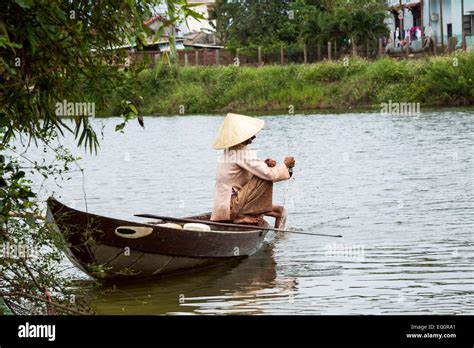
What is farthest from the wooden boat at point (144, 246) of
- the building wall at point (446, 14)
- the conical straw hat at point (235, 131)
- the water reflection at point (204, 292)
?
the building wall at point (446, 14)

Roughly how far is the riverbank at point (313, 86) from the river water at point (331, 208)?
3.71 meters

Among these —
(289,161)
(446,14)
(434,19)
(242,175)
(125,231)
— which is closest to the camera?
(125,231)

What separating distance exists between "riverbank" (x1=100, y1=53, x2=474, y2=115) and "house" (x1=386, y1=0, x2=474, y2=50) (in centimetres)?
465

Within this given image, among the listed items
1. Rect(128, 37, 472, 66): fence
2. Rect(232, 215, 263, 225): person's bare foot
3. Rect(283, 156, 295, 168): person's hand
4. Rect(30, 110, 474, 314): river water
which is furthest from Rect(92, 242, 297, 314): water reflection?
Rect(128, 37, 472, 66): fence

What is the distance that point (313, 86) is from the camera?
52656 mm

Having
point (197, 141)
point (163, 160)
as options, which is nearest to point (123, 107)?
point (163, 160)

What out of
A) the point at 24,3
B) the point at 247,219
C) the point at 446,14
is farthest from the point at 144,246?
the point at 446,14

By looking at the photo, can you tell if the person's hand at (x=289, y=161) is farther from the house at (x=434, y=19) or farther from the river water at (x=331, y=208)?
the house at (x=434, y=19)

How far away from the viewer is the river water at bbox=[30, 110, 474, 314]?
1310 cm

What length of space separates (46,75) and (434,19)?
2065 inches

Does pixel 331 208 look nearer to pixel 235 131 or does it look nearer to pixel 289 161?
pixel 289 161

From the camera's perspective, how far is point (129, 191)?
2547 cm

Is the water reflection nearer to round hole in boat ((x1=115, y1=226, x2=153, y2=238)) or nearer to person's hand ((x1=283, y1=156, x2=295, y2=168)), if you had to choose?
round hole in boat ((x1=115, y1=226, x2=153, y2=238))
